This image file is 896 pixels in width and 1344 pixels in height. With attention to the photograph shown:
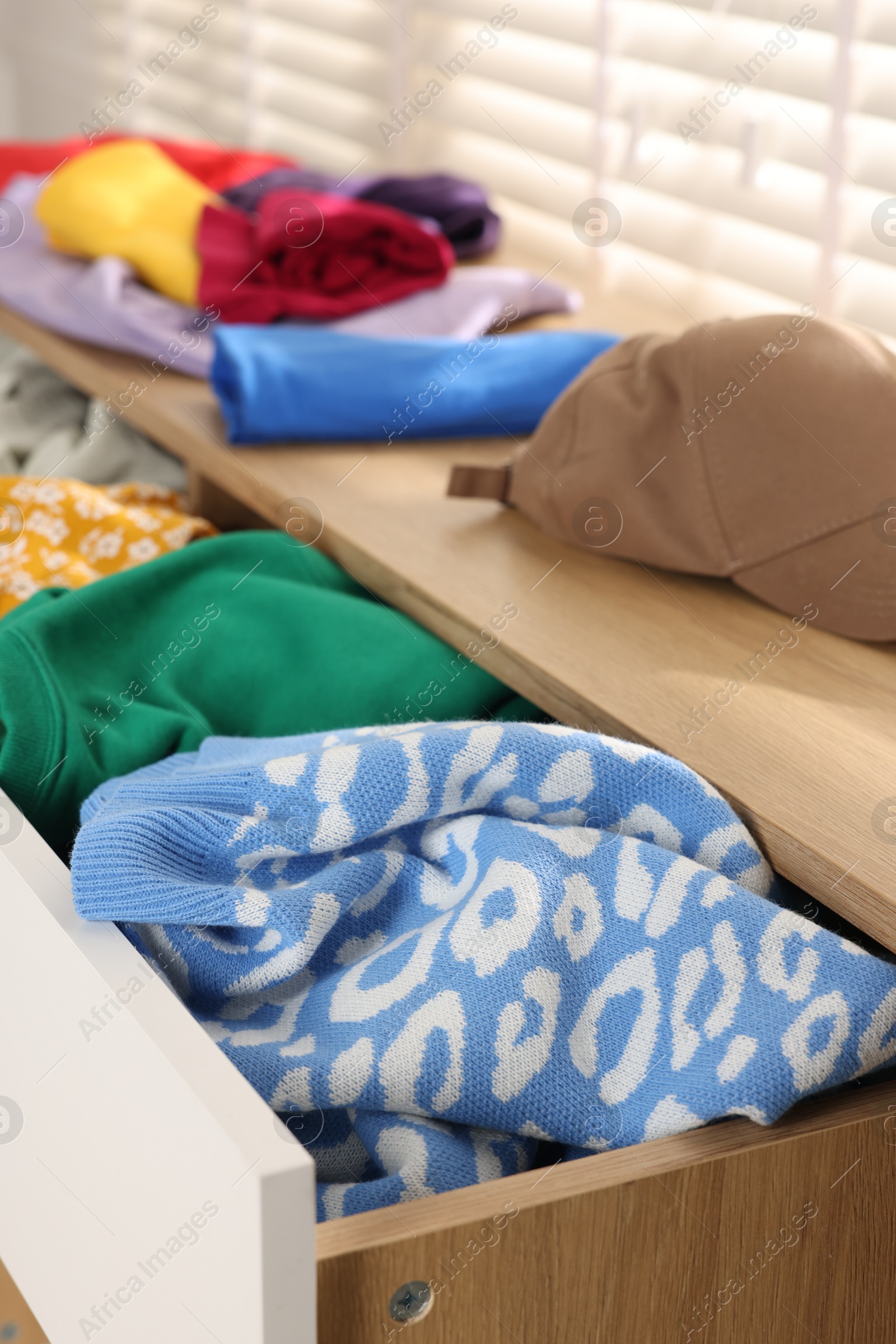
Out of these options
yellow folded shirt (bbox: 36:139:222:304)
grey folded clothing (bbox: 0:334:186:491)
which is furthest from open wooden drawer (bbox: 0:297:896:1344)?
yellow folded shirt (bbox: 36:139:222:304)

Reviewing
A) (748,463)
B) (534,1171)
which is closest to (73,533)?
(748,463)

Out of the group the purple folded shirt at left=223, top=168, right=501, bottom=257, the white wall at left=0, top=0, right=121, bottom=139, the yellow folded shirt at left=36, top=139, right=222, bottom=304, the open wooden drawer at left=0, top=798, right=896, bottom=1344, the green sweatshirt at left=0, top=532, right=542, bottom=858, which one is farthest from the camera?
the white wall at left=0, top=0, right=121, bottom=139

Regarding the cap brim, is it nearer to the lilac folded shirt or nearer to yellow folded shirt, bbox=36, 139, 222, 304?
the lilac folded shirt

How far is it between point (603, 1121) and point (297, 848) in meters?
0.17

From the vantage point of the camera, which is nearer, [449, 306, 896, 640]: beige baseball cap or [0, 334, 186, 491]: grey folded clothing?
[449, 306, 896, 640]: beige baseball cap

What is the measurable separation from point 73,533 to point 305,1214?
0.60 m

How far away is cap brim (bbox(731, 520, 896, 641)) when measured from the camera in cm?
68

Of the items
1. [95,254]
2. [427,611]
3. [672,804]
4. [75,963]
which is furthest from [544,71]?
[75,963]

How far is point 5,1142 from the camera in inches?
22.8

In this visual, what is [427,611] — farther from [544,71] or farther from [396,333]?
[544,71]

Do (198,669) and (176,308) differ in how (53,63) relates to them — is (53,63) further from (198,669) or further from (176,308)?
(198,669)

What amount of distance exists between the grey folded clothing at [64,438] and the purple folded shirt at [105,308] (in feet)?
0.22

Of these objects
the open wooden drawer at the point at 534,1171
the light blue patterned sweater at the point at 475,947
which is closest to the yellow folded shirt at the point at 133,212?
the open wooden drawer at the point at 534,1171

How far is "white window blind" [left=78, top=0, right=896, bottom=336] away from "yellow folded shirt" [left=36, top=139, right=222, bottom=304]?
390mm
